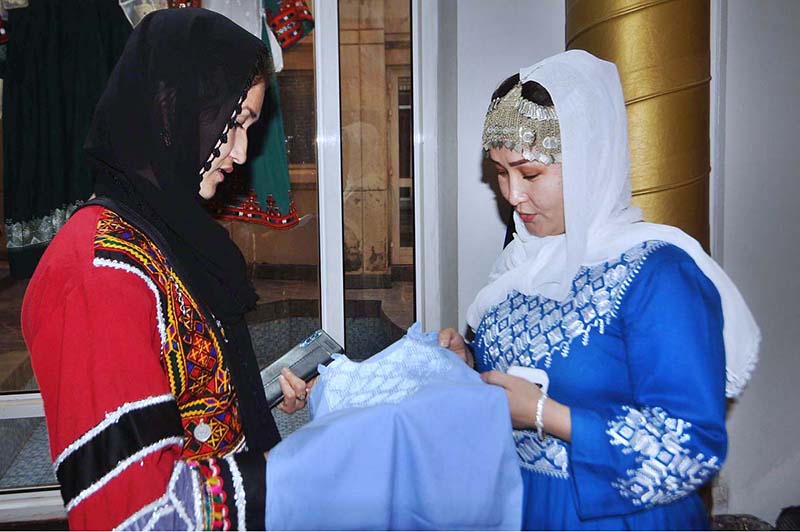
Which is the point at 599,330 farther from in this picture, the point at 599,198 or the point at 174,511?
the point at 174,511

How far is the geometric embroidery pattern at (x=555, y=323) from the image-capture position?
3.40 ft

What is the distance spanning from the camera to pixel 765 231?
2123mm

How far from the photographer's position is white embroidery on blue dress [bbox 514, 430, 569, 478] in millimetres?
1081

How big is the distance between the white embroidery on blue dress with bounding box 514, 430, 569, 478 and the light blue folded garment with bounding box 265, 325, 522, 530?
20 centimetres

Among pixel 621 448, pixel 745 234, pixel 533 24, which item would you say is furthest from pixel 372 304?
pixel 621 448

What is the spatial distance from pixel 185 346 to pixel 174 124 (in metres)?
0.32

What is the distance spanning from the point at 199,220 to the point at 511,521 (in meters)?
0.63

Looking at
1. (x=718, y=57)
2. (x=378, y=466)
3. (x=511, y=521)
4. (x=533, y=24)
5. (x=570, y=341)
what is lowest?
(x=511, y=521)

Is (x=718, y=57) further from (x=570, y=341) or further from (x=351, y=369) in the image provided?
(x=351, y=369)

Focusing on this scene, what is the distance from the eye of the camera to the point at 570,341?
3.49 feet

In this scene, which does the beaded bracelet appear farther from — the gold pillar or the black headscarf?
the gold pillar

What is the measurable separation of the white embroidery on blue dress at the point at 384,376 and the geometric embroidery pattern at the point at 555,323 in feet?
0.51

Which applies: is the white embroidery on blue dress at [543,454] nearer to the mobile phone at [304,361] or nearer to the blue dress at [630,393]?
the blue dress at [630,393]

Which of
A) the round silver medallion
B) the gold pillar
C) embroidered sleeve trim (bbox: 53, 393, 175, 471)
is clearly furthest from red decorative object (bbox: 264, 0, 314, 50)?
embroidered sleeve trim (bbox: 53, 393, 175, 471)
